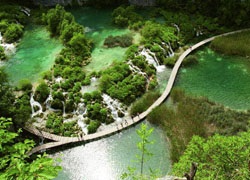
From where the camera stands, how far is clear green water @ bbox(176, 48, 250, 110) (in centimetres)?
2447

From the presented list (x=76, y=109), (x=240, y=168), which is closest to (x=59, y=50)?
(x=76, y=109)

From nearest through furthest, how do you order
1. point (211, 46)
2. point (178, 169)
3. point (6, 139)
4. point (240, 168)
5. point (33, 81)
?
point (6, 139), point (240, 168), point (178, 169), point (33, 81), point (211, 46)

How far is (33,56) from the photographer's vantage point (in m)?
30.4

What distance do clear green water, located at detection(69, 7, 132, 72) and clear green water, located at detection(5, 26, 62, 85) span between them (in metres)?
3.77

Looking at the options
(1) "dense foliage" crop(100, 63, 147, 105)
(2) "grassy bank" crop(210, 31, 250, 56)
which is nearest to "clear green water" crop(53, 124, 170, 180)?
(1) "dense foliage" crop(100, 63, 147, 105)

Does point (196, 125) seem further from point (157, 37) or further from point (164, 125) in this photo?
point (157, 37)

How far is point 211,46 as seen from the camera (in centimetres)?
3042

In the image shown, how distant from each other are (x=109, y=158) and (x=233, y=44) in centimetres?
1712

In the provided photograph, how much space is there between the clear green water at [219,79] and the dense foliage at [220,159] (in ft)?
38.3

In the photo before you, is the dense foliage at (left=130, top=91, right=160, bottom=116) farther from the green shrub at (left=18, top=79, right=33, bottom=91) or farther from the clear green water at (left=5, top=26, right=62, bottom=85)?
the clear green water at (left=5, top=26, right=62, bottom=85)

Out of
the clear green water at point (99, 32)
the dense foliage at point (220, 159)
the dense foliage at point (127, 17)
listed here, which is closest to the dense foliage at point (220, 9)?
the dense foliage at point (127, 17)

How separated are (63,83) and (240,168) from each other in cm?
1685

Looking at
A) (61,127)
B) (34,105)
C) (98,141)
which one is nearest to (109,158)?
(98,141)

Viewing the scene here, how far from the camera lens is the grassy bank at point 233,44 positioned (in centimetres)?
2927
